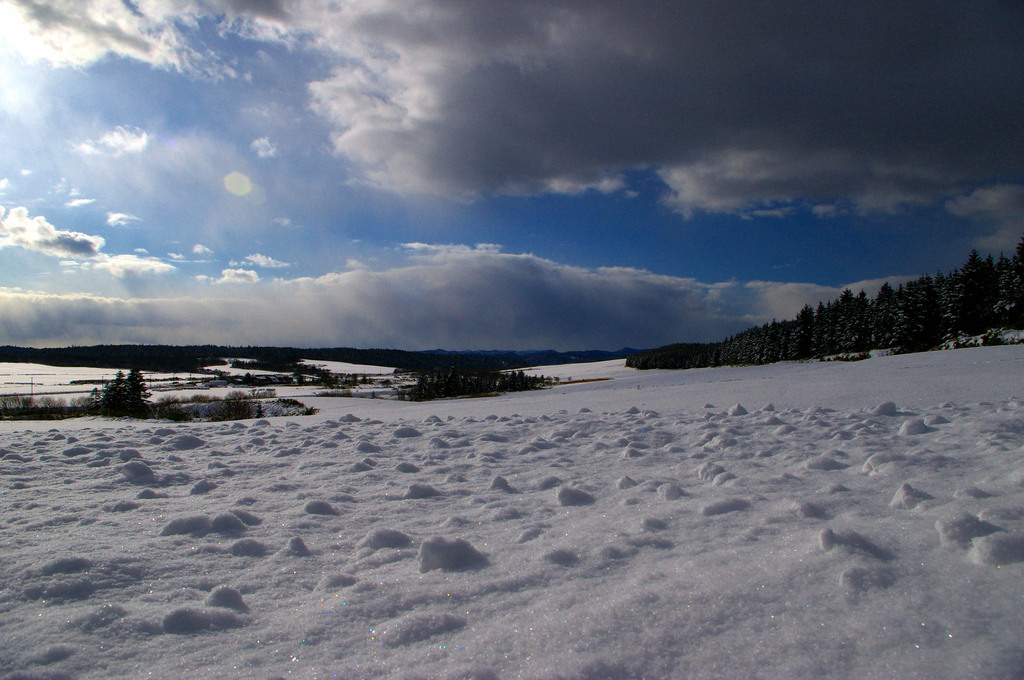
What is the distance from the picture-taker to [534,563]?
2.38 meters

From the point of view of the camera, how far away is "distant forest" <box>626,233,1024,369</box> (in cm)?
3659

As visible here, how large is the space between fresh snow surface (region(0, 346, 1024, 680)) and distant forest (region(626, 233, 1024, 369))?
1352 inches

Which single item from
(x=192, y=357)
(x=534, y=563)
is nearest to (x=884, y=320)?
(x=534, y=563)

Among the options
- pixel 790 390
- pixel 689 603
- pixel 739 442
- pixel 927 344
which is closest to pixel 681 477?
pixel 739 442

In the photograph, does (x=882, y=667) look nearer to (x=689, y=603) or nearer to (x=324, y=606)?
→ (x=689, y=603)

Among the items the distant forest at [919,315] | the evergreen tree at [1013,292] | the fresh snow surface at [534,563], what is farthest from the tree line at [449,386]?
the fresh snow surface at [534,563]

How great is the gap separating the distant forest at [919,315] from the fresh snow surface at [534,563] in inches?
1352

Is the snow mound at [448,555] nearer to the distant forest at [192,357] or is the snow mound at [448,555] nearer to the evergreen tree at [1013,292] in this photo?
the evergreen tree at [1013,292]

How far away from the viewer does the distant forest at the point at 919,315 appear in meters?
36.6

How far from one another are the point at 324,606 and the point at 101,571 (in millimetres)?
1273

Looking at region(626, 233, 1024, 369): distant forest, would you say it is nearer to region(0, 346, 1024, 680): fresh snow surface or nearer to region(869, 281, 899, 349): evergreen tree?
region(869, 281, 899, 349): evergreen tree

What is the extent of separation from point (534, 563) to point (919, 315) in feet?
177

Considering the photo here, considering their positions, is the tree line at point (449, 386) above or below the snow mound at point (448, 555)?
below

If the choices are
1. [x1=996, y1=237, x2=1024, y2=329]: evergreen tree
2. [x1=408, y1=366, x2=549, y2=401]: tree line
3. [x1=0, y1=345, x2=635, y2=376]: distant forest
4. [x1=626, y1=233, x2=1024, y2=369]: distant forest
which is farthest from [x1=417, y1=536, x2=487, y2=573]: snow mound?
[x1=0, y1=345, x2=635, y2=376]: distant forest
